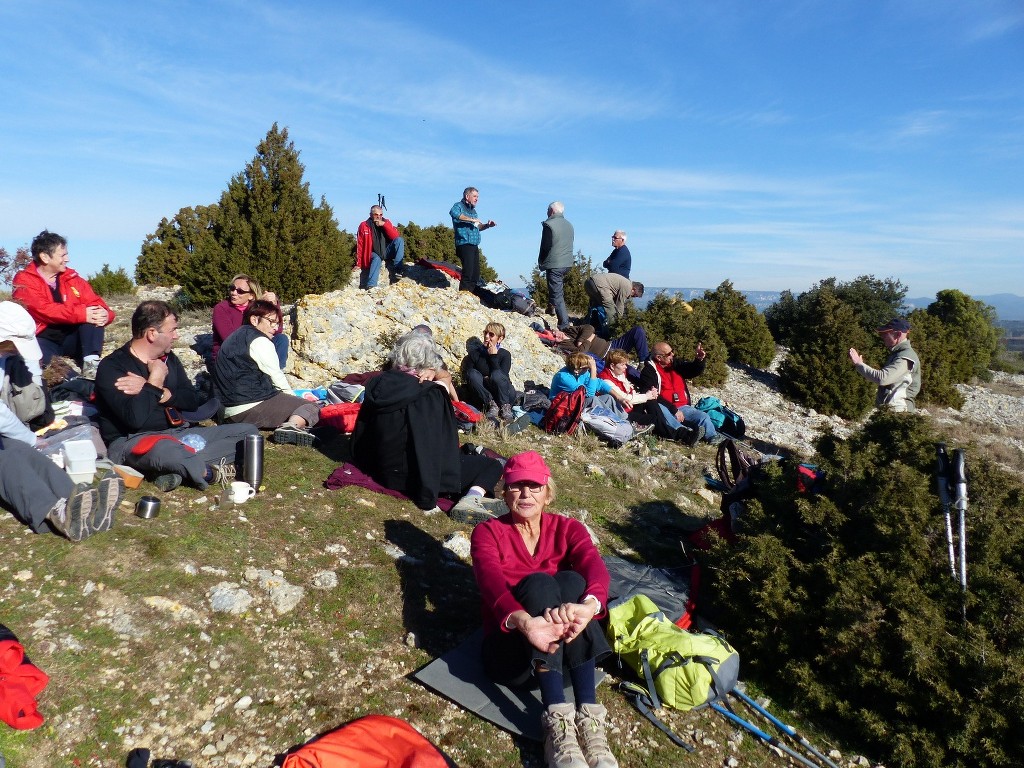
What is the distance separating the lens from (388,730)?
267 centimetres

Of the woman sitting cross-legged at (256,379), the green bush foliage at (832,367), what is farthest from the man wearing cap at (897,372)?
the woman sitting cross-legged at (256,379)

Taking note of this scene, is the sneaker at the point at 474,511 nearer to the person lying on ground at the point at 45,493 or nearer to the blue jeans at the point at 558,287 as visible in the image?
the person lying on ground at the point at 45,493

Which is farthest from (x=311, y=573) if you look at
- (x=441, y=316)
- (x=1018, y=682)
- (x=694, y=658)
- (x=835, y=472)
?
(x=441, y=316)

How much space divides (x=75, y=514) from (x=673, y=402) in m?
7.29

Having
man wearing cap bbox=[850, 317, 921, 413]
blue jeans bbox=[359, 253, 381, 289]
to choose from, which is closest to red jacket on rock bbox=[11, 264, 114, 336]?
blue jeans bbox=[359, 253, 381, 289]

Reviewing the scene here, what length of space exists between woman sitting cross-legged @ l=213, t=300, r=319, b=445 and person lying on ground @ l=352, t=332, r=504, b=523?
122cm

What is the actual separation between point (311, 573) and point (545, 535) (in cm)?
151

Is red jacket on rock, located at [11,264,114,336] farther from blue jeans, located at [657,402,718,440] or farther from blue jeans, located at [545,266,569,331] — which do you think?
blue jeans, located at [545,266,569,331]

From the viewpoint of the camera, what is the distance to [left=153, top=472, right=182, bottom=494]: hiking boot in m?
4.51

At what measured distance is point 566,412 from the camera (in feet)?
26.6

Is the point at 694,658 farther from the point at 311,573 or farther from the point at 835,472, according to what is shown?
the point at 311,573

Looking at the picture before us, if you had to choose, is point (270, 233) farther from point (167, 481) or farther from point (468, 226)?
point (167, 481)

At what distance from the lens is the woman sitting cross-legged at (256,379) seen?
6188 mm

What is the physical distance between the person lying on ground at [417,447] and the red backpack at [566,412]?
2.87 metres
